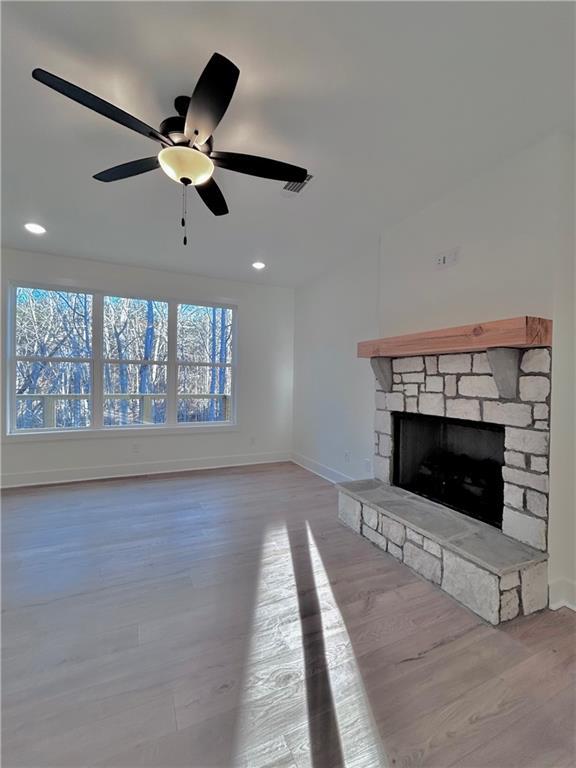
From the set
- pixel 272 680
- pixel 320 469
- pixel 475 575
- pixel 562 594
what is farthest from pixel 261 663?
pixel 320 469

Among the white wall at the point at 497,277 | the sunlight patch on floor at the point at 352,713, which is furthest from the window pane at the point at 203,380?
the sunlight patch on floor at the point at 352,713

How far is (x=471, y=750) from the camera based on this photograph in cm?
126

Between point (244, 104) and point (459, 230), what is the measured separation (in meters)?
1.75

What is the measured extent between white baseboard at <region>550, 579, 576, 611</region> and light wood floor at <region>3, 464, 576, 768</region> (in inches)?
2.2

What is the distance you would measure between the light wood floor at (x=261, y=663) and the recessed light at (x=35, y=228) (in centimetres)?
287

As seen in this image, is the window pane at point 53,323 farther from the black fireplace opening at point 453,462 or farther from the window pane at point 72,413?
the black fireplace opening at point 453,462

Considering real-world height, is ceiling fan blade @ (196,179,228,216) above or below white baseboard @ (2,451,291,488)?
above

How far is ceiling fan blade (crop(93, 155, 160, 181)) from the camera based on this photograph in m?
1.86

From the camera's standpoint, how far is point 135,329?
480cm

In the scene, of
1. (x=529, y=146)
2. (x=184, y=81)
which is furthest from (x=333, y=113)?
(x=529, y=146)

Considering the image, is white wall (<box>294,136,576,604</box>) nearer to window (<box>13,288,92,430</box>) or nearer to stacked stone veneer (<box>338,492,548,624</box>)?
stacked stone veneer (<box>338,492,548,624</box>)

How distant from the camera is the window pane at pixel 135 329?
4668mm

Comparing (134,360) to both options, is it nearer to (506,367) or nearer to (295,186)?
(295,186)

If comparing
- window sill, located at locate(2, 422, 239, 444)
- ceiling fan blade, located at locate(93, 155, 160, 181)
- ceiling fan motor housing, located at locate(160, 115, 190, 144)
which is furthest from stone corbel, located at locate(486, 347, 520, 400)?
window sill, located at locate(2, 422, 239, 444)
